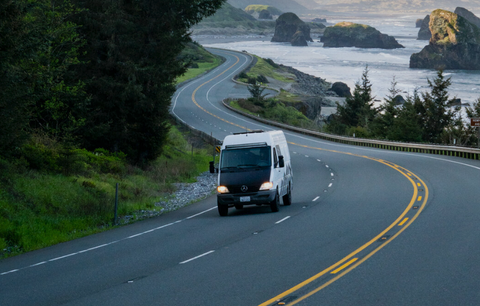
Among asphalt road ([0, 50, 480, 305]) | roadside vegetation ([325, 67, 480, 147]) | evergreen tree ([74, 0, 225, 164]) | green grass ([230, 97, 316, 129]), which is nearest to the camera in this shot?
asphalt road ([0, 50, 480, 305])

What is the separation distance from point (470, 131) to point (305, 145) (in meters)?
18.9

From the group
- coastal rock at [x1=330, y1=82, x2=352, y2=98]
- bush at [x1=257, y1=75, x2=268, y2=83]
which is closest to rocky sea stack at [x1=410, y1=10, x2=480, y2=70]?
coastal rock at [x1=330, y1=82, x2=352, y2=98]

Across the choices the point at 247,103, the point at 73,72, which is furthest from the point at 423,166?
the point at 247,103

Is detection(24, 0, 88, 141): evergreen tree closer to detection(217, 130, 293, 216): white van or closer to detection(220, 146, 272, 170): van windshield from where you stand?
detection(220, 146, 272, 170): van windshield

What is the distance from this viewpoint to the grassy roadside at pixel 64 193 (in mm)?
16141

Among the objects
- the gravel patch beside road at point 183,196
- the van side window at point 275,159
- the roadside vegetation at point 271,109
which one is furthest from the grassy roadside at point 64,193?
the roadside vegetation at point 271,109

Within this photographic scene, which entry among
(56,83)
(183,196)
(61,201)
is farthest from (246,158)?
(56,83)

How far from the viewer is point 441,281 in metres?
9.45

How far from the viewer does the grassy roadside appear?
53.0ft

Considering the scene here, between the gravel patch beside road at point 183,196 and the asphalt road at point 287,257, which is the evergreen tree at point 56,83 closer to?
the gravel patch beside road at point 183,196

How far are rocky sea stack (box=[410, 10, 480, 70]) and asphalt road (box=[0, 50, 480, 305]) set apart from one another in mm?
163947

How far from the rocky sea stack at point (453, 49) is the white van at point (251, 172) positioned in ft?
547

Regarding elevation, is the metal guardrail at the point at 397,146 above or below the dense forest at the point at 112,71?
below

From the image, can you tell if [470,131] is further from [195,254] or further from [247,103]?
[195,254]
